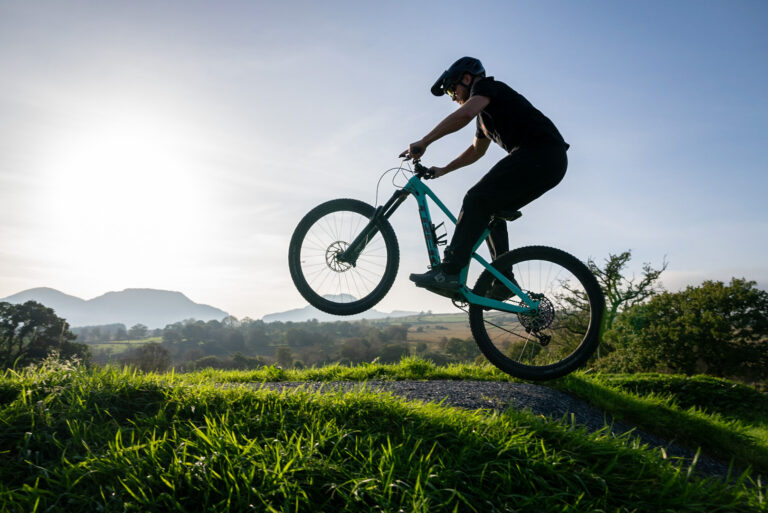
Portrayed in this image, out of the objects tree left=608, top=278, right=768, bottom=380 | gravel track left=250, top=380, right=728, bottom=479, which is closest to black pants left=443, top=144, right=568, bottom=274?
gravel track left=250, top=380, right=728, bottom=479

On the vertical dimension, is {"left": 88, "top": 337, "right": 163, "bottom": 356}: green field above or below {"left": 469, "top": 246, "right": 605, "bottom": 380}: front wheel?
below

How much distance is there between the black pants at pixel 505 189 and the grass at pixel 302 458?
1737 millimetres

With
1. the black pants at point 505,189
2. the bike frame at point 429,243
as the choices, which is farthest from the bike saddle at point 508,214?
the bike frame at point 429,243

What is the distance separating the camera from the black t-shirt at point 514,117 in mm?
4238

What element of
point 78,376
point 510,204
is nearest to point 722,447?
point 510,204

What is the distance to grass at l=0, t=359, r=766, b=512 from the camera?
2463 mm

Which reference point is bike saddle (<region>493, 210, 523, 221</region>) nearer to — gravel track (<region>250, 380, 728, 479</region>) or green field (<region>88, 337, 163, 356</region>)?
gravel track (<region>250, 380, 728, 479</region>)

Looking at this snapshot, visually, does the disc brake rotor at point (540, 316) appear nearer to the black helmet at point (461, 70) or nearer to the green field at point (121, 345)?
the black helmet at point (461, 70)

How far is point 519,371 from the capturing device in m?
4.61

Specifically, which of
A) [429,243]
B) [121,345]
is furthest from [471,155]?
[121,345]

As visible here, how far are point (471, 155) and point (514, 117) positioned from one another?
88cm

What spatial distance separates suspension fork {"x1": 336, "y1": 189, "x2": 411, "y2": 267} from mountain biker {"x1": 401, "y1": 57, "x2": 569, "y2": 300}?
0.56 m

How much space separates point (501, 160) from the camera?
4.29m

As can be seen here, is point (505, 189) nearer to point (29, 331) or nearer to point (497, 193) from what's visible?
point (497, 193)
